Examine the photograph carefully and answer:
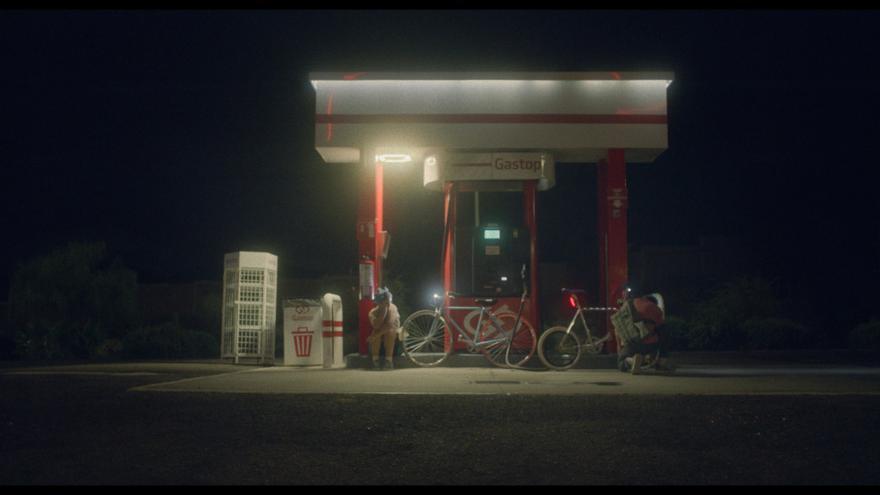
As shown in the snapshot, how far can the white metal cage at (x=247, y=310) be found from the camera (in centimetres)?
1568

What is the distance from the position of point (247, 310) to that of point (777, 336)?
1317cm

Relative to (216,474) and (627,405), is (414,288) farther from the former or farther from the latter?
(216,474)

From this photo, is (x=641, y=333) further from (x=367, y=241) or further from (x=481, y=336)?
(x=367, y=241)

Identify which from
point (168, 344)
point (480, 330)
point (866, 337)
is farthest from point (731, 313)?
point (168, 344)

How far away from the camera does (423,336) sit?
43.1ft

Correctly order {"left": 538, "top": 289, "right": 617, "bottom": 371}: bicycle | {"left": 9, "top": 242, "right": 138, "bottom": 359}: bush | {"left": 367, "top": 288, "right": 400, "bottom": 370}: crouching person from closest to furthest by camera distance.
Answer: {"left": 538, "top": 289, "right": 617, "bottom": 371}: bicycle < {"left": 367, "top": 288, "right": 400, "bottom": 370}: crouching person < {"left": 9, "top": 242, "right": 138, "bottom": 359}: bush

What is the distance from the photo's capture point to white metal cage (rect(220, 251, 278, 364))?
15.7 m

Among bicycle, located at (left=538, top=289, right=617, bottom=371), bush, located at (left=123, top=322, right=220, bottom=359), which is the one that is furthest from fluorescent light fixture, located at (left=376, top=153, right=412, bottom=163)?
bush, located at (left=123, top=322, right=220, bottom=359)

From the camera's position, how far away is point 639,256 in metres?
30.2

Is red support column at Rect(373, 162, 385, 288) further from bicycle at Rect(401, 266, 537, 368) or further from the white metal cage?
the white metal cage

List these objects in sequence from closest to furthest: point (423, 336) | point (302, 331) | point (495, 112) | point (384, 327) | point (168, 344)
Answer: point (384, 327)
point (423, 336)
point (495, 112)
point (302, 331)
point (168, 344)

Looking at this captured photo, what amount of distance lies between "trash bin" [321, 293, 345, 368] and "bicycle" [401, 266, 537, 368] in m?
1.49

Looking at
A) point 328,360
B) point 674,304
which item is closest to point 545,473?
point 328,360

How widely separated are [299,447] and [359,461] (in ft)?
2.04
